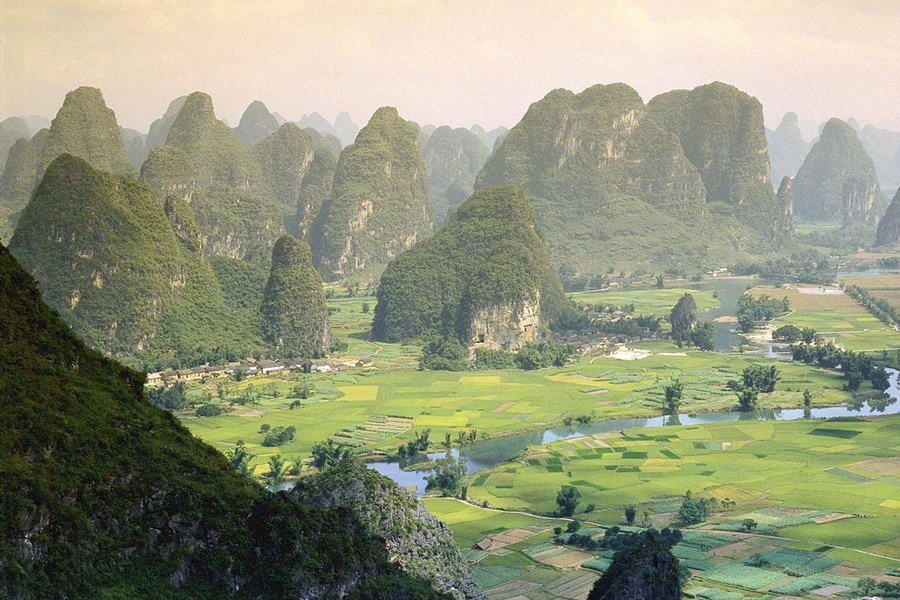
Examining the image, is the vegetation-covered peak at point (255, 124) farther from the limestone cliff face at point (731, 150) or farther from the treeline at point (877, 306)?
the treeline at point (877, 306)

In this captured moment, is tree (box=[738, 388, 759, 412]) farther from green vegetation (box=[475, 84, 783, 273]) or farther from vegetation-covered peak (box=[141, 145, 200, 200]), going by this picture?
green vegetation (box=[475, 84, 783, 273])

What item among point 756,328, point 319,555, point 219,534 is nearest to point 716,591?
point 319,555

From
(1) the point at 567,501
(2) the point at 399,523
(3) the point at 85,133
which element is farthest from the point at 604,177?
(2) the point at 399,523

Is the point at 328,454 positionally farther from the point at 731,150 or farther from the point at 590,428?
the point at 731,150

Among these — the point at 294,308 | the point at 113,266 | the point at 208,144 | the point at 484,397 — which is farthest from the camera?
the point at 208,144

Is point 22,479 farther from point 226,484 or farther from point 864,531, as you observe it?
point 864,531

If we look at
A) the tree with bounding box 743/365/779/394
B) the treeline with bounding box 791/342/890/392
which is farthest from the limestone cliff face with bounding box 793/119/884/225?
the tree with bounding box 743/365/779/394
